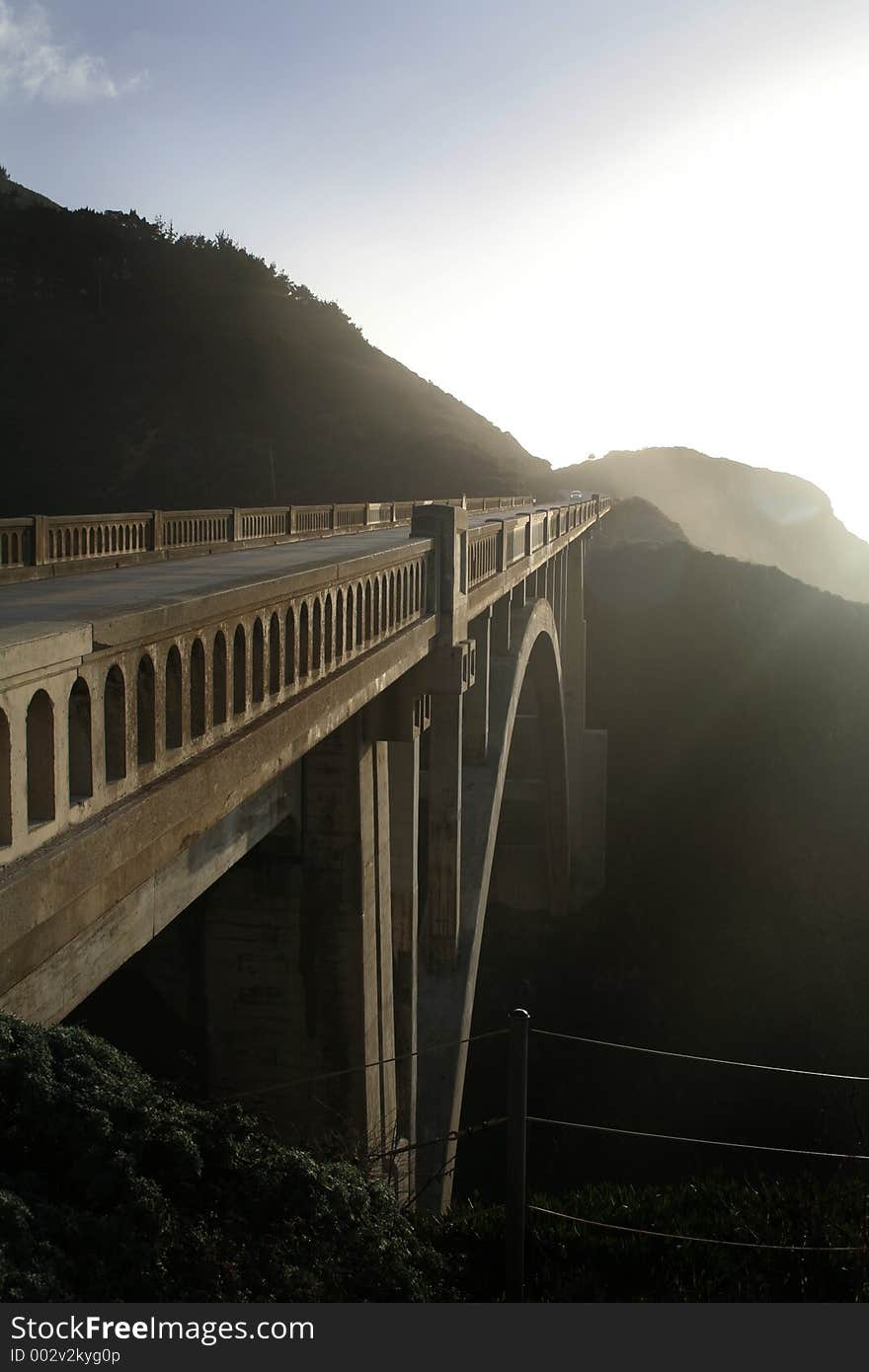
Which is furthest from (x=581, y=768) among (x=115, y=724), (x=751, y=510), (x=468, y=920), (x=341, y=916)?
(x=751, y=510)

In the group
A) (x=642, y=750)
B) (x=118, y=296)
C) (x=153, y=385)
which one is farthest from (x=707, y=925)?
(x=118, y=296)

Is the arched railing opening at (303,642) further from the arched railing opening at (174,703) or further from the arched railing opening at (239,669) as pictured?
the arched railing opening at (174,703)

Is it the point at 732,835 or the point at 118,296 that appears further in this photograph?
the point at 118,296

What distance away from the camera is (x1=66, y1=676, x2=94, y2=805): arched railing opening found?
2.68 metres

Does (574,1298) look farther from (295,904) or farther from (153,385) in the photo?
(153,385)

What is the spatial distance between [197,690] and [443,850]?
7.34 m

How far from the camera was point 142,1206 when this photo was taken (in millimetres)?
3029

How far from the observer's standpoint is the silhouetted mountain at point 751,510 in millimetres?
101625

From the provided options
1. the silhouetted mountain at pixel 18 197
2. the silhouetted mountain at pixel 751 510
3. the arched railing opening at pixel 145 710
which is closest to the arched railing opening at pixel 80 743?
the arched railing opening at pixel 145 710

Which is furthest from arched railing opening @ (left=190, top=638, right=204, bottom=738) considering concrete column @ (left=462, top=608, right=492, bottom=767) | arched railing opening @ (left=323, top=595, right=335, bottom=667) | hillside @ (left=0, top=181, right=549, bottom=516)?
hillside @ (left=0, top=181, right=549, bottom=516)

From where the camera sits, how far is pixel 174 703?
3266mm

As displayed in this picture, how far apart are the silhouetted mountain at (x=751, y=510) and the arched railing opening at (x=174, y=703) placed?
309 ft
